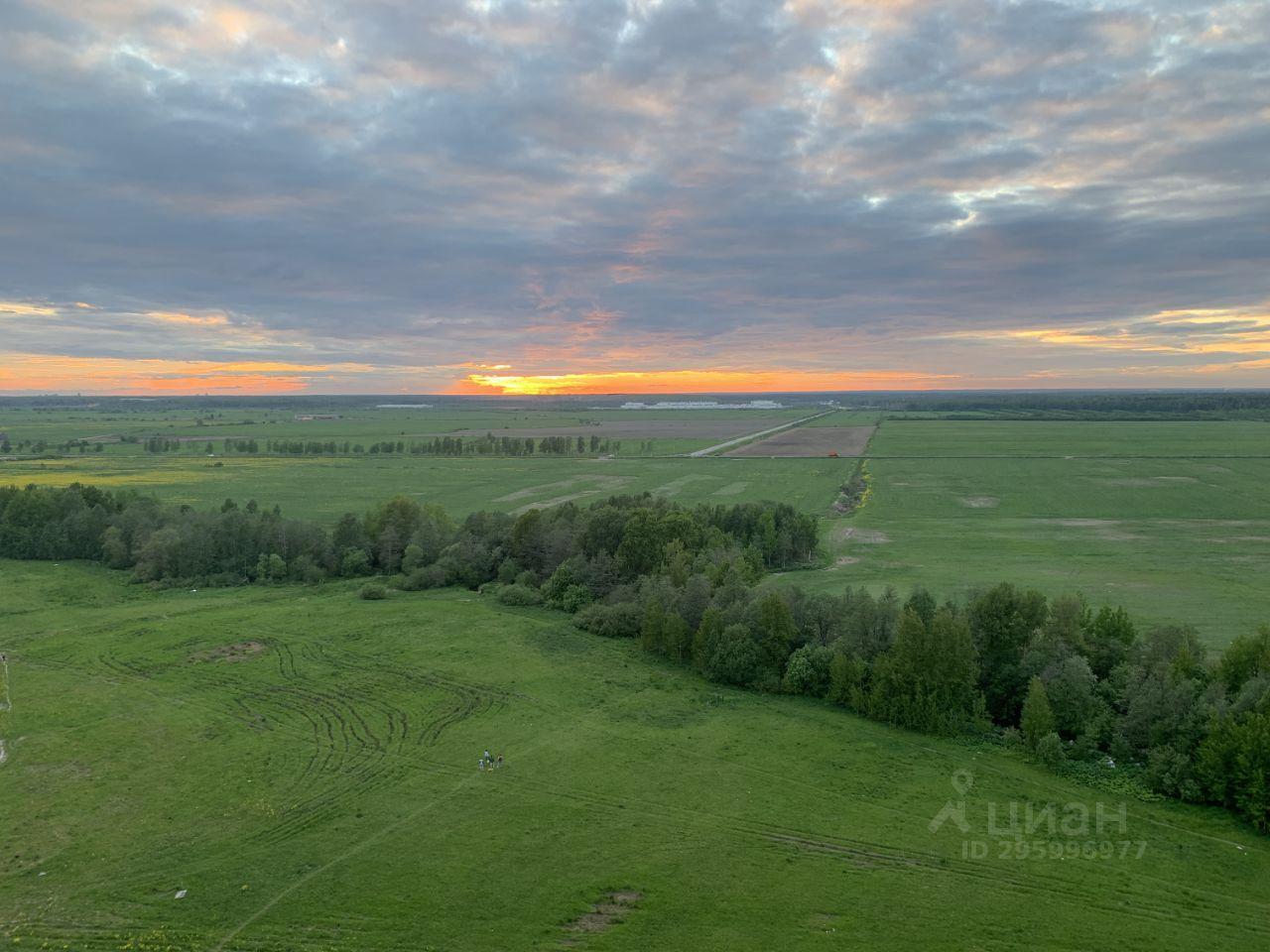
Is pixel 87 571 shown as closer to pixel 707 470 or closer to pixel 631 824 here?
pixel 631 824

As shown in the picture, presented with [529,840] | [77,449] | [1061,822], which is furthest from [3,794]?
[77,449]

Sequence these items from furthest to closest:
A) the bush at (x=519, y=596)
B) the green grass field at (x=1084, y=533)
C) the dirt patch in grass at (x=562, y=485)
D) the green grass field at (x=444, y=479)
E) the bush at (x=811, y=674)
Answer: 1. the dirt patch in grass at (x=562, y=485)
2. the green grass field at (x=444, y=479)
3. the green grass field at (x=1084, y=533)
4. the bush at (x=519, y=596)
5. the bush at (x=811, y=674)

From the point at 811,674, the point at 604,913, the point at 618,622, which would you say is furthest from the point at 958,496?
the point at 604,913

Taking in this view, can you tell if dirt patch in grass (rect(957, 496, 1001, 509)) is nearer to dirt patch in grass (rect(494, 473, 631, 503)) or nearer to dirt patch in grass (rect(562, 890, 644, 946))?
dirt patch in grass (rect(494, 473, 631, 503))

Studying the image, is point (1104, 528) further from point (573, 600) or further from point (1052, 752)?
point (573, 600)

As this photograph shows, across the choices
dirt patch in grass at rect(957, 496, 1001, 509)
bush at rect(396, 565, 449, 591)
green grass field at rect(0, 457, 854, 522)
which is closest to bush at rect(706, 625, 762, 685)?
bush at rect(396, 565, 449, 591)

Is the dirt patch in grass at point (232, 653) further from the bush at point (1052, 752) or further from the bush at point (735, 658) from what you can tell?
the bush at point (1052, 752)

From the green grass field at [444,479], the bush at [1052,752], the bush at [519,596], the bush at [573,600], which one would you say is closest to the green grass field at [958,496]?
the green grass field at [444,479]
